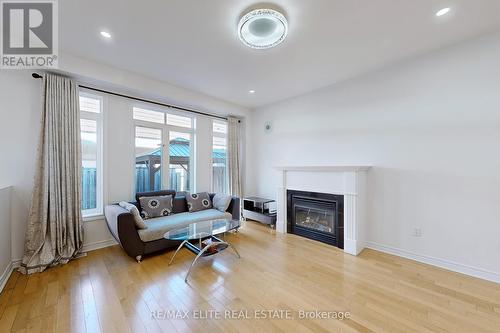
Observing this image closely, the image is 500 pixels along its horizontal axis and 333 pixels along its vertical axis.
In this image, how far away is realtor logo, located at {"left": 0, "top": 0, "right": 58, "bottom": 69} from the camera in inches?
78.3

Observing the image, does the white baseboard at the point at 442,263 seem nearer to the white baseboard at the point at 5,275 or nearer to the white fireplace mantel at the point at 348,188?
the white fireplace mantel at the point at 348,188

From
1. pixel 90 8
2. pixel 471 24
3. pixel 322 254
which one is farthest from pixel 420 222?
pixel 90 8

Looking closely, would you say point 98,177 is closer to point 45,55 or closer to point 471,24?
point 45,55

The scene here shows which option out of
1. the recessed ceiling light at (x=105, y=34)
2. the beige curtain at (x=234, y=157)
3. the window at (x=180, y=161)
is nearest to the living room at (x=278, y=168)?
the recessed ceiling light at (x=105, y=34)

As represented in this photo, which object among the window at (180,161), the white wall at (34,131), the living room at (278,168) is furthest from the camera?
the window at (180,161)

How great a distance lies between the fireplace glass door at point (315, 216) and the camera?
3.40 m

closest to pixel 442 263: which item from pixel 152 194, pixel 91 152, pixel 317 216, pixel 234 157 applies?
pixel 317 216

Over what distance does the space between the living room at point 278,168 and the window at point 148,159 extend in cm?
3

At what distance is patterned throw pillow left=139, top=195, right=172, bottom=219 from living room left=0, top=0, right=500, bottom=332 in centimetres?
2

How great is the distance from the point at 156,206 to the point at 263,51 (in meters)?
2.97

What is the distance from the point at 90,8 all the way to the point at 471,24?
397cm

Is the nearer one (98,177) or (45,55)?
(45,55)

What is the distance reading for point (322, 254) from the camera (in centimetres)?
299

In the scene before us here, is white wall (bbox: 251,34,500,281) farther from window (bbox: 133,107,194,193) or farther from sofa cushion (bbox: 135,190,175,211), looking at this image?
sofa cushion (bbox: 135,190,175,211)
